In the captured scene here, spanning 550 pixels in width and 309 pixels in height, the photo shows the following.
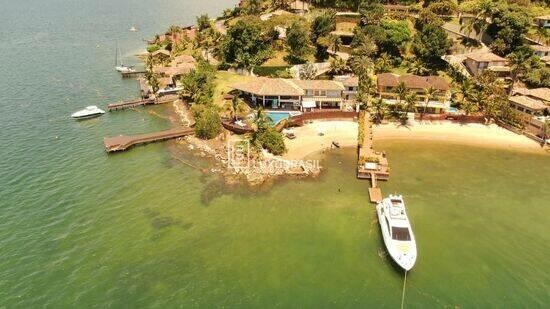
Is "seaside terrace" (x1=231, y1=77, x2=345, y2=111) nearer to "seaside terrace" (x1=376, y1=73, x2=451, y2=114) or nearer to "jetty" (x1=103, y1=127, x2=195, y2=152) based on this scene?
"seaside terrace" (x1=376, y1=73, x2=451, y2=114)

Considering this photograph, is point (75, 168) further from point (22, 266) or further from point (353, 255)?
point (353, 255)

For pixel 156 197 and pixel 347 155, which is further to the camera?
pixel 347 155

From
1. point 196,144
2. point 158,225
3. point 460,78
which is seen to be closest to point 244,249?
point 158,225

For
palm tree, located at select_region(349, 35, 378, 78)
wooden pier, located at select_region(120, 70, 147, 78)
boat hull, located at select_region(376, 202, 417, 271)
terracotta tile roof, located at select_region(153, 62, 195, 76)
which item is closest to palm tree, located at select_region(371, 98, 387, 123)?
palm tree, located at select_region(349, 35, 378, 78)

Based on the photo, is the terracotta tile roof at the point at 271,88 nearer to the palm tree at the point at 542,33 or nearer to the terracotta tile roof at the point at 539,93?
the terracotta tile roof at the point at 539,93

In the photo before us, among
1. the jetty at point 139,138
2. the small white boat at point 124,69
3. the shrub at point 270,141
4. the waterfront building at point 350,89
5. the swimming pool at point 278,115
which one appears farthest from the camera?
the small white boat at point 124,69

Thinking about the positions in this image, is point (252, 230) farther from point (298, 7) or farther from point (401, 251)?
point (298, 7)

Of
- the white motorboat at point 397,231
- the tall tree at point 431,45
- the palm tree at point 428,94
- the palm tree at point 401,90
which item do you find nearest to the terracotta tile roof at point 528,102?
the palm tree at point 428,94
